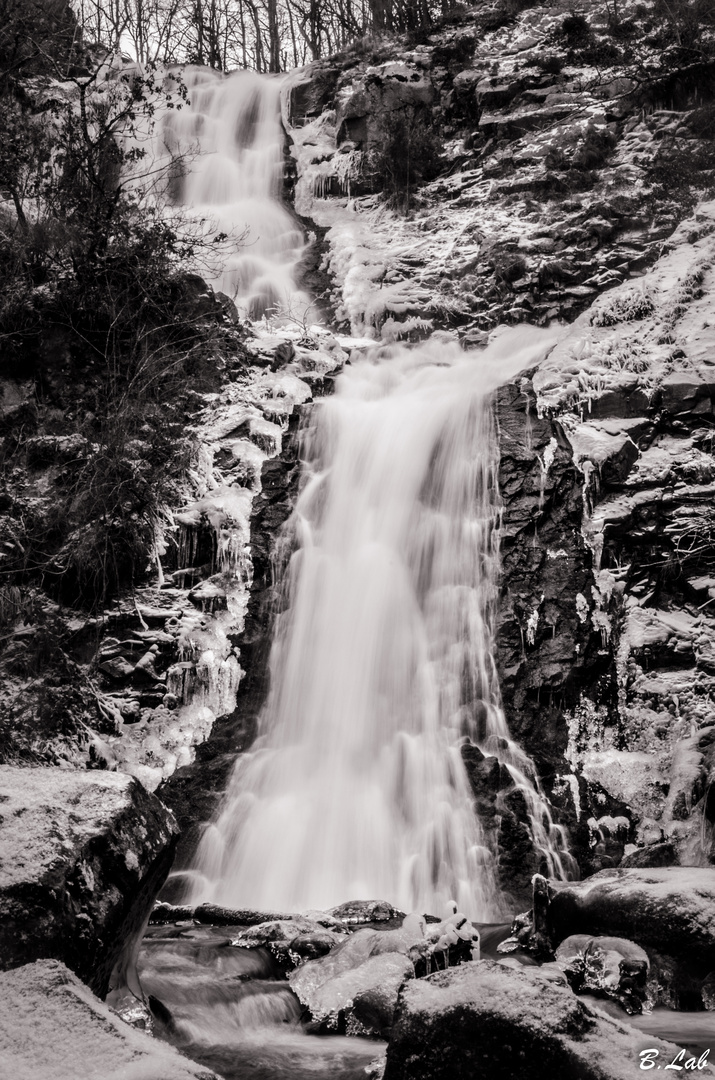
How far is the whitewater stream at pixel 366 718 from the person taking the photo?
14.5 feet

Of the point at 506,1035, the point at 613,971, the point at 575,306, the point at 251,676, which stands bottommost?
the point at 613,971

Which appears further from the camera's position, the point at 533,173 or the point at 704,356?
the point at 533,173

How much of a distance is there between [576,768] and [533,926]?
2.34 m

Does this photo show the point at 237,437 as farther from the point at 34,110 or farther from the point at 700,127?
the point at 700,127

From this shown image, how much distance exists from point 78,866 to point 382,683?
16.0 ft

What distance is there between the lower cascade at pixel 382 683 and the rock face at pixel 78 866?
3.02 meters

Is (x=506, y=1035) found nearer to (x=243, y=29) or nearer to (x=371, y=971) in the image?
(x=371, y=971)

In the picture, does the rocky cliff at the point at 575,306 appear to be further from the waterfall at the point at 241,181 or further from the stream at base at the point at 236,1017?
the stream at base at the point at 236,1017

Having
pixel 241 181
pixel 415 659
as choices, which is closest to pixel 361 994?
pixel 415 659

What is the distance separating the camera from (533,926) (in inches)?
192

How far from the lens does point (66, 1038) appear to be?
2.28m

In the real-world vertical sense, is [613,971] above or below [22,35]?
below

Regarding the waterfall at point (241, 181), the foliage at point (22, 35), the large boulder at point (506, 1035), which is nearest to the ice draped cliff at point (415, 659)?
the large boulder at point (506, 1035)

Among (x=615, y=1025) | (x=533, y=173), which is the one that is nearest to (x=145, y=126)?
(x=533, y=173)
